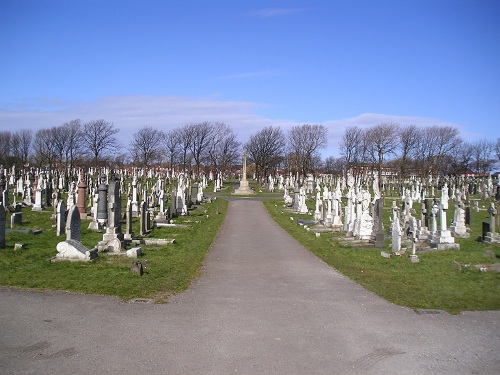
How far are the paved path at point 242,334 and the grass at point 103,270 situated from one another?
0.57 m

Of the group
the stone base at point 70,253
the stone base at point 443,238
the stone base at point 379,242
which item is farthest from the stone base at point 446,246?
the stone base at point 70,253

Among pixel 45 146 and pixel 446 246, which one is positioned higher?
pixel 45 146

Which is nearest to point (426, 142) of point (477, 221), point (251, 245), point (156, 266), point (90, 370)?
point (477, 221)

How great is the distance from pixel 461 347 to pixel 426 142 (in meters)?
85.3

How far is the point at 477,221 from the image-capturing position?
86.3ft

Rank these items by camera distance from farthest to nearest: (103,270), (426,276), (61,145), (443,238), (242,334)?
1. (61,145)
2. (443,238)
3. (426,276)
4. (103,270)
5. (242,334)

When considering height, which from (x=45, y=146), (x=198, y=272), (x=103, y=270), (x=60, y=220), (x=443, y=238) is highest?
(x=45, y=146)

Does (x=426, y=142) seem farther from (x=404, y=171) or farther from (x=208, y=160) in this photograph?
(x=208, y=160)

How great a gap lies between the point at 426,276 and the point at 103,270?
26.0 feet

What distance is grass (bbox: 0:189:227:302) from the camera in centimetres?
923

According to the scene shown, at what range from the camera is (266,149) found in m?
102

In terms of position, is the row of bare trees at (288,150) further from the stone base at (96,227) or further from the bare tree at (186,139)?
the stone base at (96,227)

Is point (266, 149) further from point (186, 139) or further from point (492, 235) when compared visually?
point (492, 235)

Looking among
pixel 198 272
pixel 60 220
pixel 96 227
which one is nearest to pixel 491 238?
pixel 198 272
